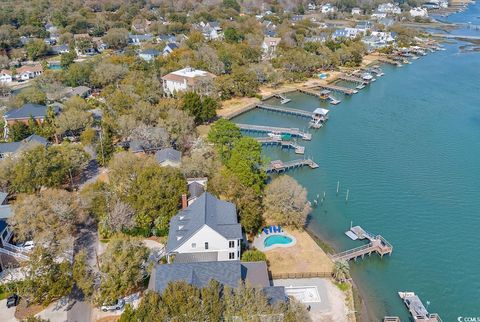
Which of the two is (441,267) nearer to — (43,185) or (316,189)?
(316,189)

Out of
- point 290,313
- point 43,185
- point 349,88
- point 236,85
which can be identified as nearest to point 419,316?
point 290,313

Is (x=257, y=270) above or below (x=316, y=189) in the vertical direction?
above

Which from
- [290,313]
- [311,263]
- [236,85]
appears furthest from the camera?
[236,85]

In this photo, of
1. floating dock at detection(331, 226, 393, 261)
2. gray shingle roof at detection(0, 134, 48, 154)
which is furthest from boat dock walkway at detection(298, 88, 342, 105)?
gray shingle roof at detection(0, 134, 48, 154)

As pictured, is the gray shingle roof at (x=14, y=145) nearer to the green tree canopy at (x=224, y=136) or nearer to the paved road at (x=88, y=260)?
the paved road at (x=88, y=260)

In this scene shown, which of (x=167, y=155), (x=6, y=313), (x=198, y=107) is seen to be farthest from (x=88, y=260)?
(x=198, y=107)

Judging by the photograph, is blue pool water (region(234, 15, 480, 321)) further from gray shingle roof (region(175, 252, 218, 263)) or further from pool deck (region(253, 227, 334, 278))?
gray shingle roof (region(175, 252, 218, 263))

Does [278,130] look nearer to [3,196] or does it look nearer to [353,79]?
[353,79]

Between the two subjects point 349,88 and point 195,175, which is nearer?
point 195,175
